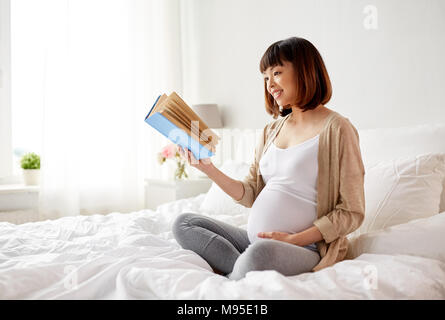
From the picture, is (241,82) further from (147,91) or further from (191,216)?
(191,216)

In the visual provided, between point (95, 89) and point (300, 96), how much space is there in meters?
2.40

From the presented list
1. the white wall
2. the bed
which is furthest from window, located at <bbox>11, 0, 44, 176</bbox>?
the bed

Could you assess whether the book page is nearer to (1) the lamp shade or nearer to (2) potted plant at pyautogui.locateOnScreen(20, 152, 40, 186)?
(1) the lamp shade

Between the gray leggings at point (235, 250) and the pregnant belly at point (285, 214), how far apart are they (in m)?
0.07

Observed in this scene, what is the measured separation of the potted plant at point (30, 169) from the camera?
10.0ft

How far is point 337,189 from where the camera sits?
1.19m

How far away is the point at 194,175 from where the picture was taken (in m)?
3.64

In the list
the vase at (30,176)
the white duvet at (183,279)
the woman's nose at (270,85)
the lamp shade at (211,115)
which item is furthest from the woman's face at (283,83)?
the vase at (30,176)

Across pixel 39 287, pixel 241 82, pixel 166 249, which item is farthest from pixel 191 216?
pixel 241 82

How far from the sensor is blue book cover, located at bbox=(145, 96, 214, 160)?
3.75ft

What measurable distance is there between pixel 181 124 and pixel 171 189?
1.84 metres

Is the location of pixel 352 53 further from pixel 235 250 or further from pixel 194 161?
pixel 235 250

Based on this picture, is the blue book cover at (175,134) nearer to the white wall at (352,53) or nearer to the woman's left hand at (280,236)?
the woman's left hand at (280,236)

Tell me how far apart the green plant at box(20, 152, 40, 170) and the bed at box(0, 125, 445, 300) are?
142 cm
